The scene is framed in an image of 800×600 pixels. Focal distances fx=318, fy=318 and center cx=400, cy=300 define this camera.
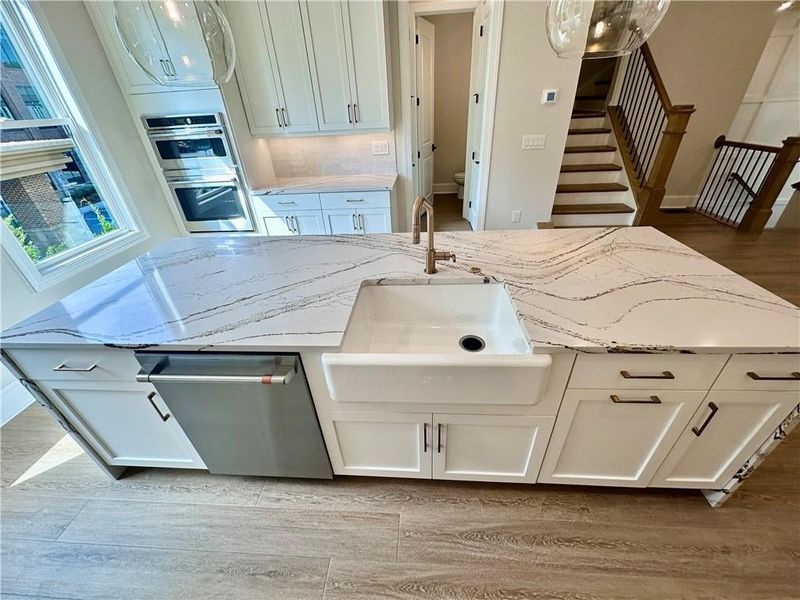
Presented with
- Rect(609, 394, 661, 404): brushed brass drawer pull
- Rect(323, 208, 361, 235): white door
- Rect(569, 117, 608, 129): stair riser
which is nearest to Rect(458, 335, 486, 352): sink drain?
Rect(609, 394, 661, 404): brushed brass drawer pull

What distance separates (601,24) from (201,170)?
3224 mm

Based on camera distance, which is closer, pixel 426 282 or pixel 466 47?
pixel 426 282

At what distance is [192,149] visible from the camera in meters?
2.93

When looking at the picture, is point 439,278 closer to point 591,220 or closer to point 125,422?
point 125,422

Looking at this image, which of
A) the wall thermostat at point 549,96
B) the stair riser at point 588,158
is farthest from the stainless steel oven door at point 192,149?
the stair riser at point 588,158

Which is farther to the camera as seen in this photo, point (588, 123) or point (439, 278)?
point (588, 123)

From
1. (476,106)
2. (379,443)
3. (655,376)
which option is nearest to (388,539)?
(379,443)

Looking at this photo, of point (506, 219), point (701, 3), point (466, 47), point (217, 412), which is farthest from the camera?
point (466, 47)

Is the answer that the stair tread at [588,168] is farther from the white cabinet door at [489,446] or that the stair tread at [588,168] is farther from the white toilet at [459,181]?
the white cabinet door at [489,446]

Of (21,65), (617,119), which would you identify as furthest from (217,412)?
(617,119)

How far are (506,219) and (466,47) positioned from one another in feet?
10.4

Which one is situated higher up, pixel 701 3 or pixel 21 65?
pixel 701 3

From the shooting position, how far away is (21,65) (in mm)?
2236

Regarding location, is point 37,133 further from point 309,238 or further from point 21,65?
point 309,238
